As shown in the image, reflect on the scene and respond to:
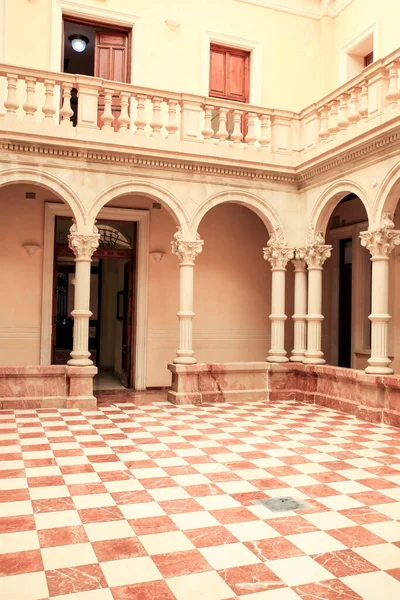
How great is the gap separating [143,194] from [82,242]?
4.29 ft

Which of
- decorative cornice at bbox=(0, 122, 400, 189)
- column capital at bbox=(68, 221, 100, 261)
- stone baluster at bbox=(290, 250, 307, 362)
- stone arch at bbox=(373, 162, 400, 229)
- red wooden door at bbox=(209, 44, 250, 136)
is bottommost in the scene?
stone baluster at bbox=(290, 250, 307, 362)

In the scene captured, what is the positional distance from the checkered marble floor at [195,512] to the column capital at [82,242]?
273 cm

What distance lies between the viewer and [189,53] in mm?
11109

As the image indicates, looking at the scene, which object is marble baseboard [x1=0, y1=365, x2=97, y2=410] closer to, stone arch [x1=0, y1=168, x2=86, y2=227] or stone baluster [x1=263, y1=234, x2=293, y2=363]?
stone arch [x1=0, y1=168, x2=86, y2=227]

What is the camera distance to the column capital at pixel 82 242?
28.8 ft

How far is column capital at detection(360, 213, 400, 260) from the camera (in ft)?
26.3

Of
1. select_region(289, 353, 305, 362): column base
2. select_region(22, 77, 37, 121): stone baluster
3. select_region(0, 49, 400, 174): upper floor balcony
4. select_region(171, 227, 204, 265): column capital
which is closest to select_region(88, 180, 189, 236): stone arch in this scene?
select_region(171, 227, 204, 265): column capital

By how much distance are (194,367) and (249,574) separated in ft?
20.1

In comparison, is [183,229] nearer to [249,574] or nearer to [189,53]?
[189,53]

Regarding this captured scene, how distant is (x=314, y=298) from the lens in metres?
9.66

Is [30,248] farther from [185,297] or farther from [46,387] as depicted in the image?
[185,297]

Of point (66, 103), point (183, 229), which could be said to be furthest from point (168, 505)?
point (66, 103)

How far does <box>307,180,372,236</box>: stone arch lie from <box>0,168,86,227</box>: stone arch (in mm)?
3841

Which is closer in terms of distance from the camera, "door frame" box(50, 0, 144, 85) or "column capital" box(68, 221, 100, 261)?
"column capital" box(68, 221, 100, 261)
